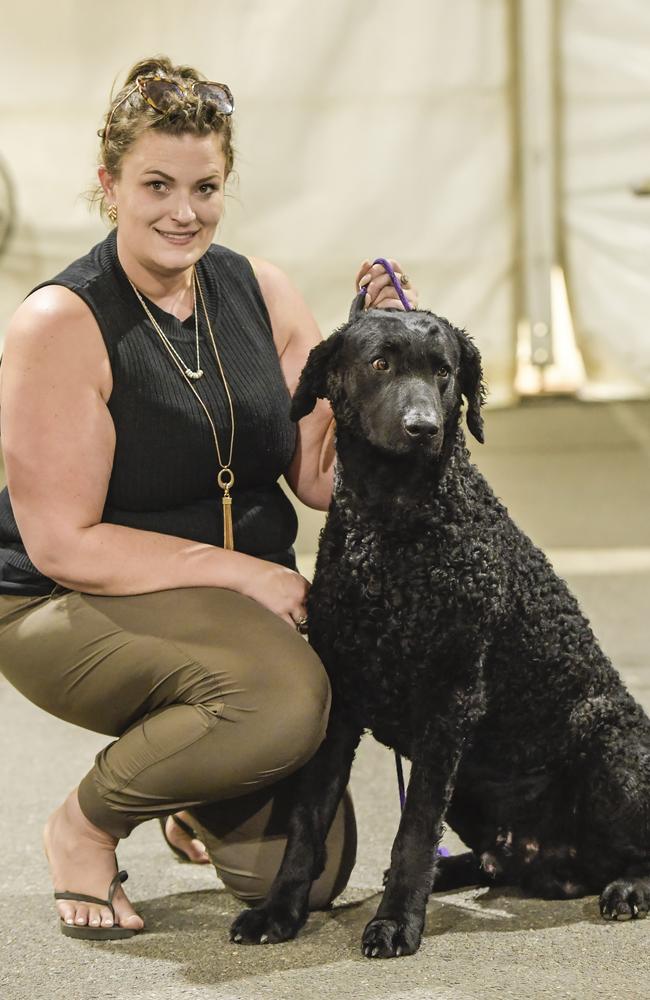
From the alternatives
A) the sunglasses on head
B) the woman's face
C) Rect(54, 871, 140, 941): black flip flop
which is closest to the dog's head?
the woman's face

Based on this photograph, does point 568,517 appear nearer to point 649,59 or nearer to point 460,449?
point 649,59

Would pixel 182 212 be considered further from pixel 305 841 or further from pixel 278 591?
pixel 305 841

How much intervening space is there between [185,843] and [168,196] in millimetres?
975

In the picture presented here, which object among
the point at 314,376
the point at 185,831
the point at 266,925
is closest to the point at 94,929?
the point at 266,925

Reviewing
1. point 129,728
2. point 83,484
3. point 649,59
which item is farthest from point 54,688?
point 649,59

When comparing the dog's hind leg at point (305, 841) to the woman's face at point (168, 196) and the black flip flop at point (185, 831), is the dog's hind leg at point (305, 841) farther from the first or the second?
the woman's face at point (168, 196)

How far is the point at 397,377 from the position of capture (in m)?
1.58

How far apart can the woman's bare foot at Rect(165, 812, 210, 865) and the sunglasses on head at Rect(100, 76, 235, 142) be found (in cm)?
103

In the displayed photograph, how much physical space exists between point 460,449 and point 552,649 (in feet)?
0.96

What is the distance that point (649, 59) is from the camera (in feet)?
14.7

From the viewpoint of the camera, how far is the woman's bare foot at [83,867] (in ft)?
5.57

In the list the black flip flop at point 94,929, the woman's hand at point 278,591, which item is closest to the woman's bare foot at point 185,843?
the black flip flop at point 94,929

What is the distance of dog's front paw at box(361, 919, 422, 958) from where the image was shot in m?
1.57

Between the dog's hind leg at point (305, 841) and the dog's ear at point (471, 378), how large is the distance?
428 mm
